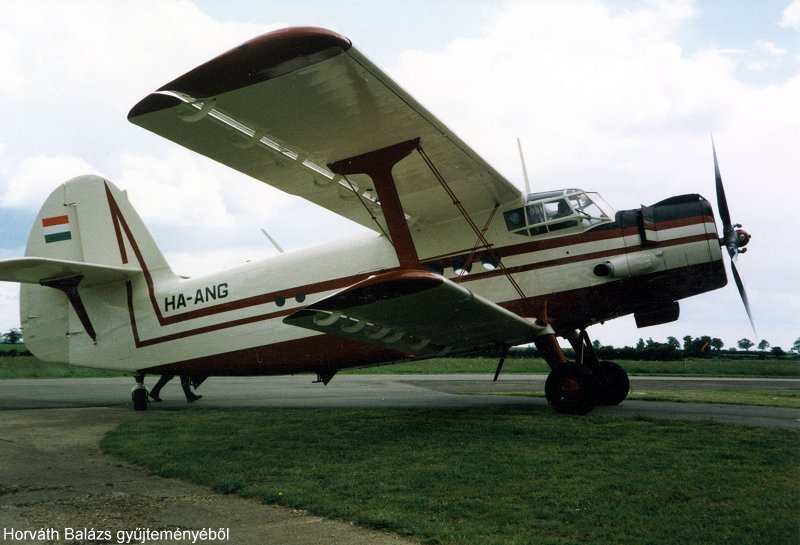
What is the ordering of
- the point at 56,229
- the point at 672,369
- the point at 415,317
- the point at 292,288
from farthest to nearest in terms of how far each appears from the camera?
1. the point at 672,369
2. the point at 56,229
3. the point at 292,288
4. the point at 415,317

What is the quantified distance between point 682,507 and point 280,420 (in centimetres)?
628

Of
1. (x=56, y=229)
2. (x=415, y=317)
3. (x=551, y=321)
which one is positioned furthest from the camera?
(x=56, y=229)

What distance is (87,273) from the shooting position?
11547mm

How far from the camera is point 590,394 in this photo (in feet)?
27.1

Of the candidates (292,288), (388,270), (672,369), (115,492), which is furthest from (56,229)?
(672,369)

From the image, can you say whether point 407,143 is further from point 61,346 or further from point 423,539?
point 61,346

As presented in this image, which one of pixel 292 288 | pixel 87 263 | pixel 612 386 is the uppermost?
pixel 87 263

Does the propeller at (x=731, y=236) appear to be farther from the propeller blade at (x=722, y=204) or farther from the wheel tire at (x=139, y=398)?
the wheel tire at (x=139, y=398)

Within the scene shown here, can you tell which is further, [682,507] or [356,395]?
[356,395]

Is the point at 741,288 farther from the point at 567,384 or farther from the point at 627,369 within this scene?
the point at 627,369

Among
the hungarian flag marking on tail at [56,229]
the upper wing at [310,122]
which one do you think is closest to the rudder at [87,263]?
the hungarian flag marking on tail at [56,229]

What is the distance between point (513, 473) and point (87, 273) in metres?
9.55

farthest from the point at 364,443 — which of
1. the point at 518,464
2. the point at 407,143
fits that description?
the point at 407,143

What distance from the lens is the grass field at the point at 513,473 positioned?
3.75m
